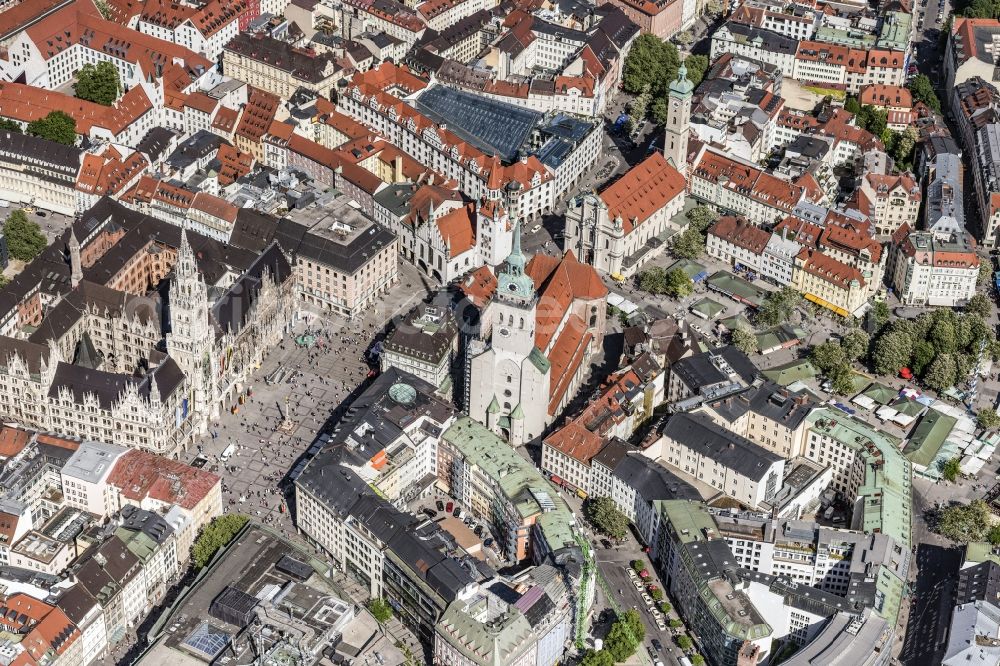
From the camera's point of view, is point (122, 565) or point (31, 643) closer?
point (31, 643)

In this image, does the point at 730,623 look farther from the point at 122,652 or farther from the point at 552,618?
the point at 122,652

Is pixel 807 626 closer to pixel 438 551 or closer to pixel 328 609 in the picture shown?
pixel 438 551

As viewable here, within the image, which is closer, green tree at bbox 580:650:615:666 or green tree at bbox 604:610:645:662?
green tree at bbox 580:650:615:666

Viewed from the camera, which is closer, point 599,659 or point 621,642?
point 599,659

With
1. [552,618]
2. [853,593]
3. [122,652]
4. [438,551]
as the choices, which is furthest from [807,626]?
[122,652]

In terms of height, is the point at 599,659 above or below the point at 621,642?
below

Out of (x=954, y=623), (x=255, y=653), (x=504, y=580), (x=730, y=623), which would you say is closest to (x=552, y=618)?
(x=504, y=580)

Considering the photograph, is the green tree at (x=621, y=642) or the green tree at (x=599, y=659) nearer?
the green tree at (x=599, y=659)
